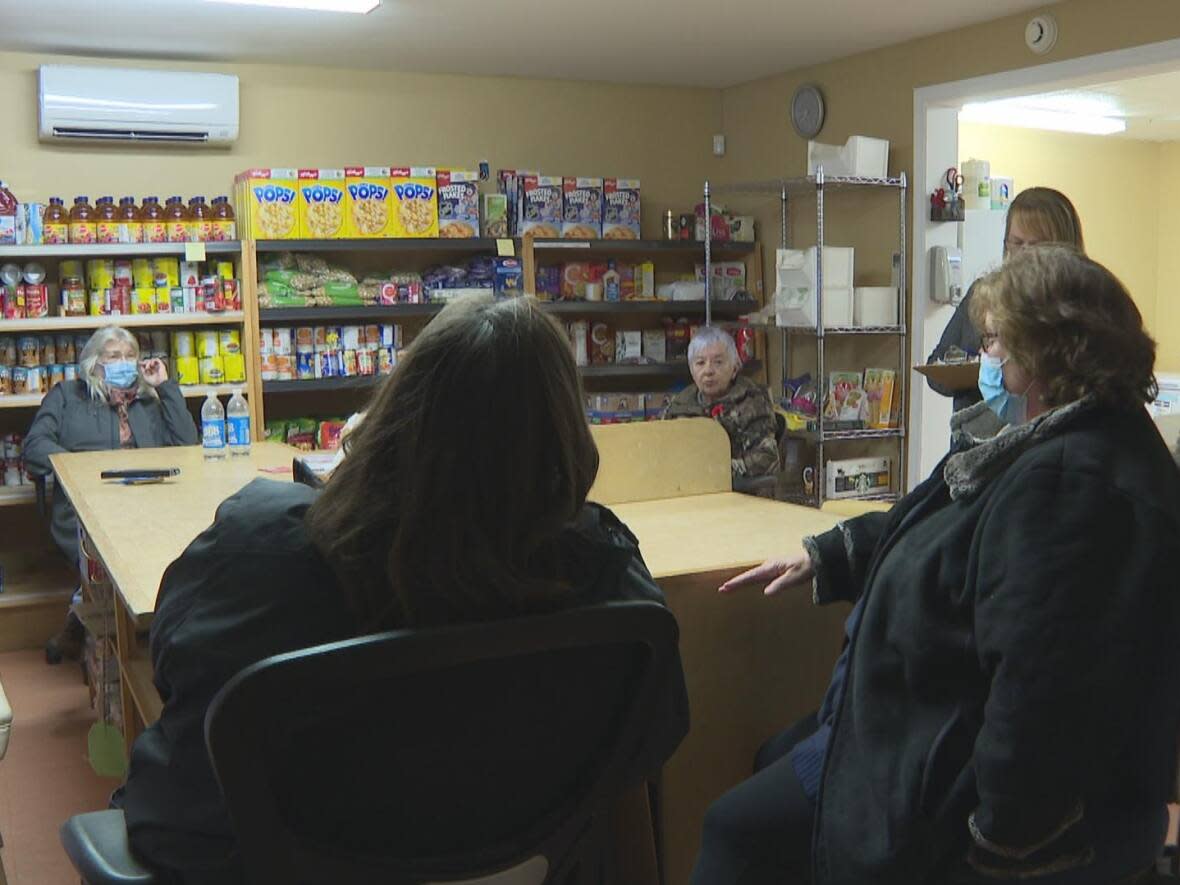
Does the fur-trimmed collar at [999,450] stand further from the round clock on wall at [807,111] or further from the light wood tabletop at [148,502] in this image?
the round clock on wall at [807,111]

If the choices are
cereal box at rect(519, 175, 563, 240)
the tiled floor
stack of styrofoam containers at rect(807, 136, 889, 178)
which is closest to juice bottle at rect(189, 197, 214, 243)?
cereal box at rect(519, 175, 563, 240)

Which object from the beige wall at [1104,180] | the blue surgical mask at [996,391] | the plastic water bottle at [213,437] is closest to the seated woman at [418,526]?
the blue surgical mask at [996,391]

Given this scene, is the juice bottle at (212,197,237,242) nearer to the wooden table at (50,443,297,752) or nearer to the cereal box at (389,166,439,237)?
the cereal box at (389,166,439,237)

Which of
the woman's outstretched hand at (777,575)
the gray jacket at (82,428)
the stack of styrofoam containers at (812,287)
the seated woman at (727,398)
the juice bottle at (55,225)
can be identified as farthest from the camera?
the stack of styrofoam containers at (812,287)

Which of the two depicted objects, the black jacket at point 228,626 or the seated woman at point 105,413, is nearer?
the black jacket at point 228,626

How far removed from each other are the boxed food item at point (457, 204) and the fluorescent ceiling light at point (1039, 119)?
271cm

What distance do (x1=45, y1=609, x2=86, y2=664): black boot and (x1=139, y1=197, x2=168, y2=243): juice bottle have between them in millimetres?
1562

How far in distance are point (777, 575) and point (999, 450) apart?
24.1 inches

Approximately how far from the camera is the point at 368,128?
19.8 ft

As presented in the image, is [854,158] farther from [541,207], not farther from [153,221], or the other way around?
[153,221]

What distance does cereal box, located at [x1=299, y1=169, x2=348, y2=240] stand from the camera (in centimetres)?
545

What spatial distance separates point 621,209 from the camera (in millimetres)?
6305

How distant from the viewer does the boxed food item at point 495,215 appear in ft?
19.5

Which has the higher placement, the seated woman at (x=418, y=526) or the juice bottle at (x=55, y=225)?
the juice bottle at (x=55, y=225)
